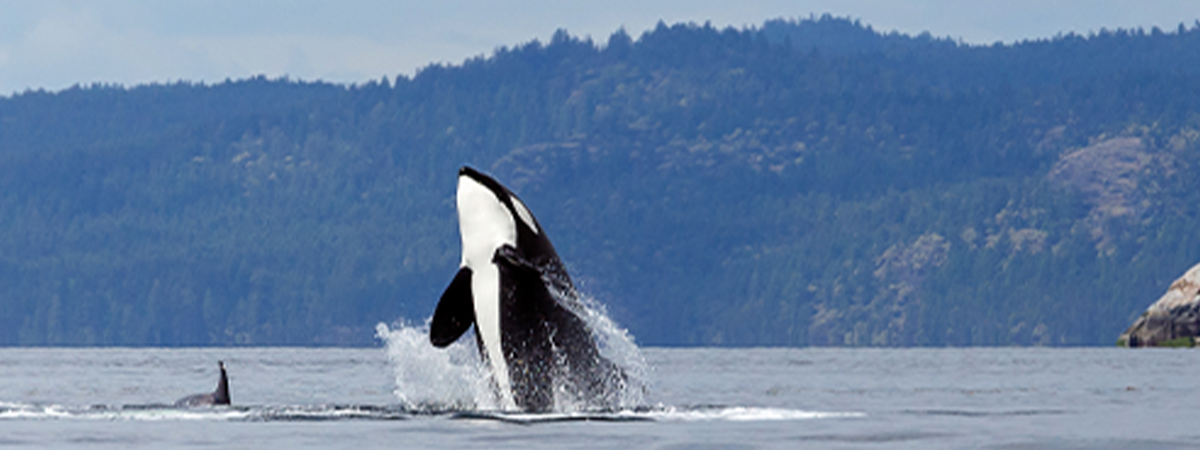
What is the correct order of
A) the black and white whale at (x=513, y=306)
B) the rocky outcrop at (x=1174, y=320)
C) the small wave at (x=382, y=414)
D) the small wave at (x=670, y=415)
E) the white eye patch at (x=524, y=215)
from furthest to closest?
the rocky outcrop at (x=1174, y=320) < the small wave at (x=382, y=414) < the white eye patch at (x=524, y=215) < the black and white whale at (x=513, y=306) < the small wave at (x=670, y=415)

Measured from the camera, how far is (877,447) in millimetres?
24859

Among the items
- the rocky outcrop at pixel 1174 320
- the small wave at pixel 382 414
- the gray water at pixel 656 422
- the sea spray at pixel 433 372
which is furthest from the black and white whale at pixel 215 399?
the rocky outcrop at pixel 1174 320

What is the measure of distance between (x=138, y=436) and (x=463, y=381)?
6.83m

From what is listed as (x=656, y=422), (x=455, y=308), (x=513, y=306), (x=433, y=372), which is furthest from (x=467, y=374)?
(x=656, y=422)

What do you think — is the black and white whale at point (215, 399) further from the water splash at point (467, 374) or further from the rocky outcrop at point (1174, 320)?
the rocky outcrop at point (1174, 320)

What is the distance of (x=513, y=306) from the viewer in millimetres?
28031

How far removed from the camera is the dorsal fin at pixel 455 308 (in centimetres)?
2814

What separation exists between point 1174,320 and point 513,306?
127746 millimetres

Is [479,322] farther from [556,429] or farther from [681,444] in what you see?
[681,444]

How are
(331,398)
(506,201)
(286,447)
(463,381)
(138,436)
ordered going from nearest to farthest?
(286,447) < (138,436) < (506,201) < (463,381) < (331,398)

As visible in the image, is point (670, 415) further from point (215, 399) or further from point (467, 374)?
point (215, 399)

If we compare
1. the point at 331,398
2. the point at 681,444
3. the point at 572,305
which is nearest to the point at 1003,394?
the point at 331,398

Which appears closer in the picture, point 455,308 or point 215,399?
point 455,308

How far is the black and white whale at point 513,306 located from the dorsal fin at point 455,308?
0.6 inches
